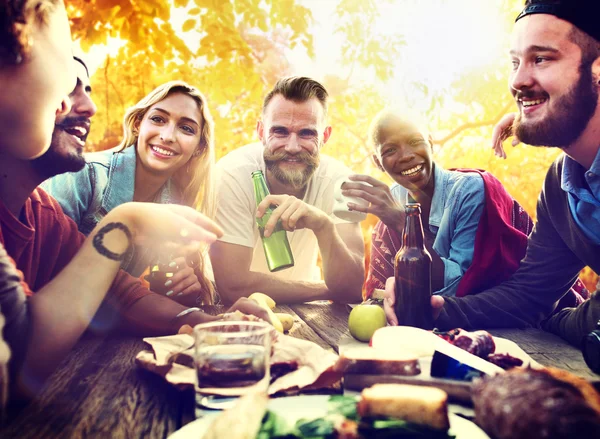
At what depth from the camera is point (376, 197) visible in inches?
89.0

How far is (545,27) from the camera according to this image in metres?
1.81

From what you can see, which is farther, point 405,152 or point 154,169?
point 405,152

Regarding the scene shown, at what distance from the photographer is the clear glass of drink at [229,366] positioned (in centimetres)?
87

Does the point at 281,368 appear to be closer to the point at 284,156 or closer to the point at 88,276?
the point at 88,276

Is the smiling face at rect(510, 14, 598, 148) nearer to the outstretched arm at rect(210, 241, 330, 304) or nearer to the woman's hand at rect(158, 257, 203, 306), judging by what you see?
the outstretched arm at rect(210, 241, 330, 304)

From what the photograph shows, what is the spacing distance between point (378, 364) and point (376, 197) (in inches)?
53.4

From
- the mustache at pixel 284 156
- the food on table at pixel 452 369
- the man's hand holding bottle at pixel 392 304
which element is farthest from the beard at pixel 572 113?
the mustache at pixel 284 156

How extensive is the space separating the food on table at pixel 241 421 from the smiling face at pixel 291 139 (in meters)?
2.14

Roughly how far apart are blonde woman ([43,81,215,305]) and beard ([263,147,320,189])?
422mm

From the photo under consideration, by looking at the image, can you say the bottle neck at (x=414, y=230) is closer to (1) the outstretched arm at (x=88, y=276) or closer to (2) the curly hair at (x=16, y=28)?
(1) the outstretched arm at (x=88, y=276)

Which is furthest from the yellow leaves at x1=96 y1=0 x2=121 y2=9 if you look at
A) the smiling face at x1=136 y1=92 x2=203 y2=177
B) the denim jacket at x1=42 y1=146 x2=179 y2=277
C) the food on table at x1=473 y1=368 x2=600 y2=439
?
the food on table at x1=473 y1=368 x2=600 y2=439

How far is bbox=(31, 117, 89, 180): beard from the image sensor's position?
1468mm

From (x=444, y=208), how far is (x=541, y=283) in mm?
785

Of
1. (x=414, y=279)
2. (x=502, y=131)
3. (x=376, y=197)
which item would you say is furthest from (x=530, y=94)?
(x=414, y=279)
